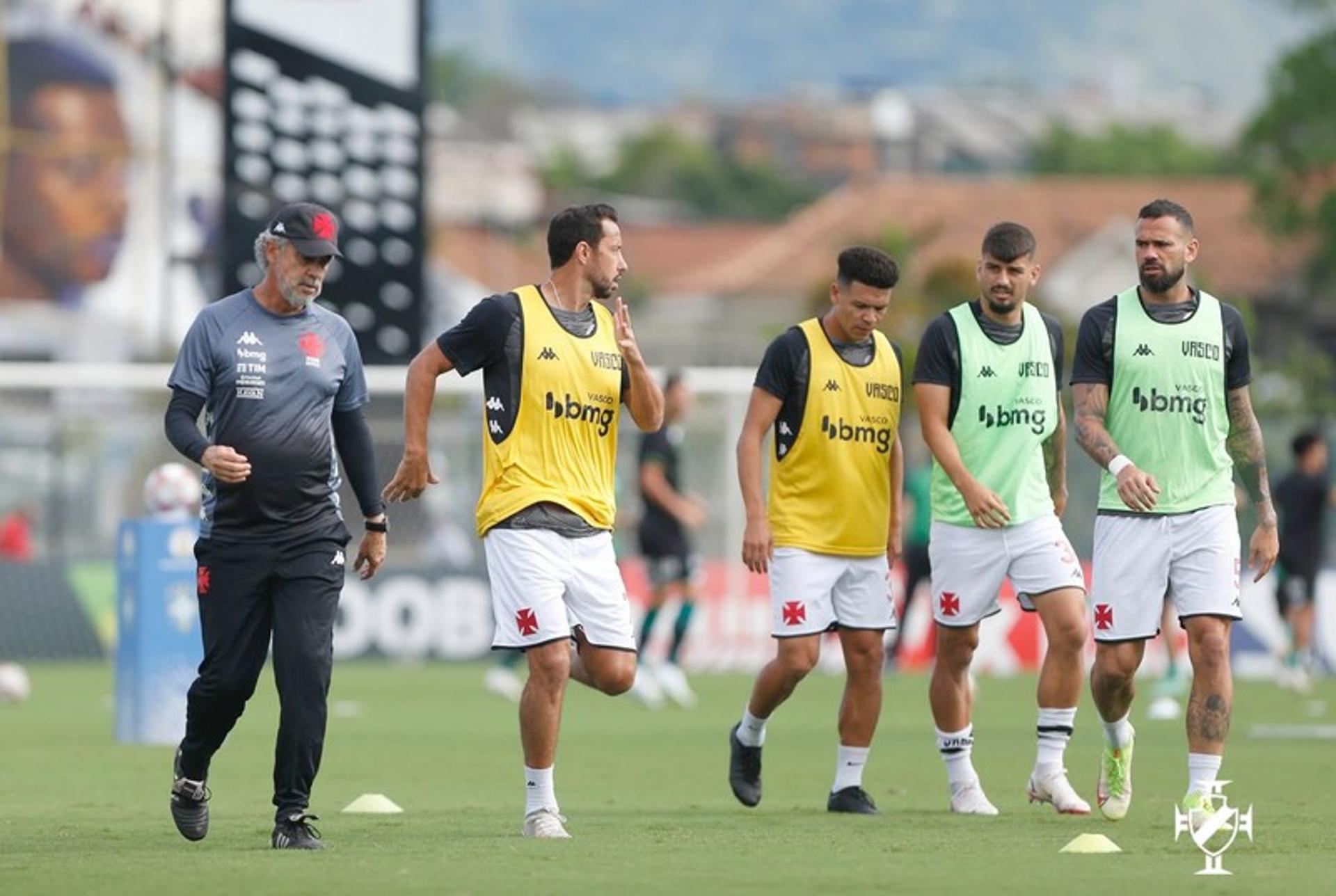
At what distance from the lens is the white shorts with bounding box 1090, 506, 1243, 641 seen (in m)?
12.5

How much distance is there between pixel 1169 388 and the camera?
41.4 ft

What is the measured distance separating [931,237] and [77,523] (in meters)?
38.9

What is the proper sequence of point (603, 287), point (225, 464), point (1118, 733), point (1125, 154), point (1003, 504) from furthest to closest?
point (1125, 154) < point (1003, 504) < point (1118, 733) < point (603, 287) < point (225, 464)

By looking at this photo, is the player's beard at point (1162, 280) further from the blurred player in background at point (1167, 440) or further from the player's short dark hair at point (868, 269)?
the player's short dark hair at point (868, 269)

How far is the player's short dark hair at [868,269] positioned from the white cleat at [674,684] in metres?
9.40

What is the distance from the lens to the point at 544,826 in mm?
11914

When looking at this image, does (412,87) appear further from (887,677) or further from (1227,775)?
(1227,775)

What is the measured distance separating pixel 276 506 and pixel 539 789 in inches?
61.4

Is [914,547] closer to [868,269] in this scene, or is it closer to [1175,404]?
[868,269]

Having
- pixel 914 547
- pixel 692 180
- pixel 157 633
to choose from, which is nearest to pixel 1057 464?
pixel 157 633

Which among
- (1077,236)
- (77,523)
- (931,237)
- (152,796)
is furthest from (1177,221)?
(1077,236)

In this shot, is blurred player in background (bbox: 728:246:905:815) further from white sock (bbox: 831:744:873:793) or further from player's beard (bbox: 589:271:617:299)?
player's beard (bbox: 589:271:617:299)

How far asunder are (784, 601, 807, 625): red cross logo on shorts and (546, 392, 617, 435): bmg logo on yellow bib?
1.61 m

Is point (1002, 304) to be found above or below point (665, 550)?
above
